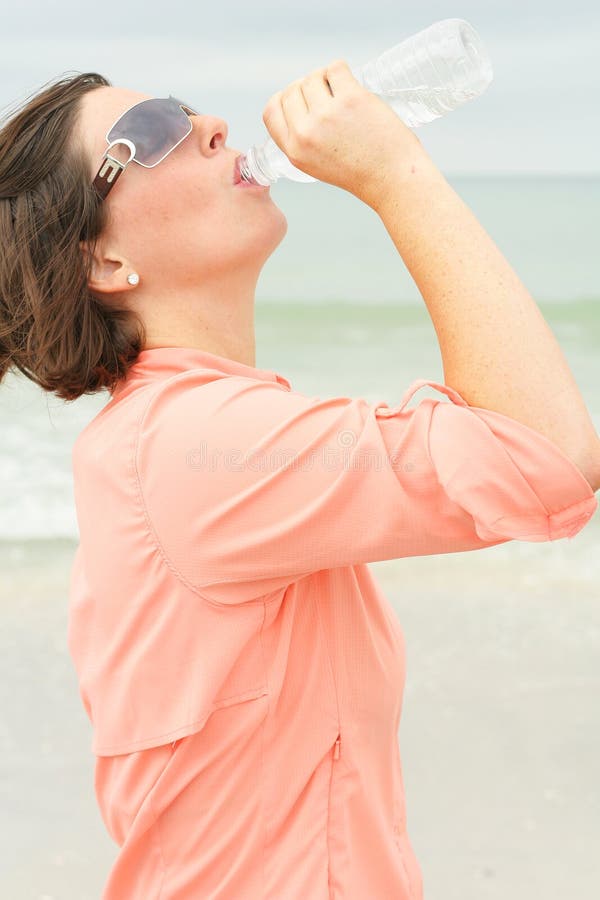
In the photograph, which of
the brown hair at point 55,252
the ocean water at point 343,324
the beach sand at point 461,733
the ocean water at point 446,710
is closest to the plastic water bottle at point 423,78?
the brown hair at point 55,252

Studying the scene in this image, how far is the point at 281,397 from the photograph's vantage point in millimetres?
1421

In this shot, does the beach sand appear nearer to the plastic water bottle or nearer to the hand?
the plastic water bottle

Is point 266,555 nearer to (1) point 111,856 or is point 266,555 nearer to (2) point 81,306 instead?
(2) point 81,306

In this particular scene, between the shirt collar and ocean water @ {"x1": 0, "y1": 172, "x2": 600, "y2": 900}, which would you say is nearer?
the shirt collar

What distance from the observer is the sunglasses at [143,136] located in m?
1.69

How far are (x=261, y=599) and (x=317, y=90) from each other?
710 mm

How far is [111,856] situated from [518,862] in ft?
3.94

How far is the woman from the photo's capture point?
1.36 metres

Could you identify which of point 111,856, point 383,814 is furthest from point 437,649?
point 383,814

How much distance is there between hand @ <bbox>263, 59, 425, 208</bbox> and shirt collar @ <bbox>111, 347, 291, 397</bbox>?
320mm

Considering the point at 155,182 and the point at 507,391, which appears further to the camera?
the point at 155,182

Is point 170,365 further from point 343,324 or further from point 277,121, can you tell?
point 343,324

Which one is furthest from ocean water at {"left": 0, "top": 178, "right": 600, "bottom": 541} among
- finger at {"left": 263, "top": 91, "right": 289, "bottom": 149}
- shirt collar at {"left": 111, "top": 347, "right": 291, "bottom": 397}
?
finger at {"left": 263, "top": 91, "right": 289, "bottom": 149}

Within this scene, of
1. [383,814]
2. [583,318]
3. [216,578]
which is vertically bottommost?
[583,318]
